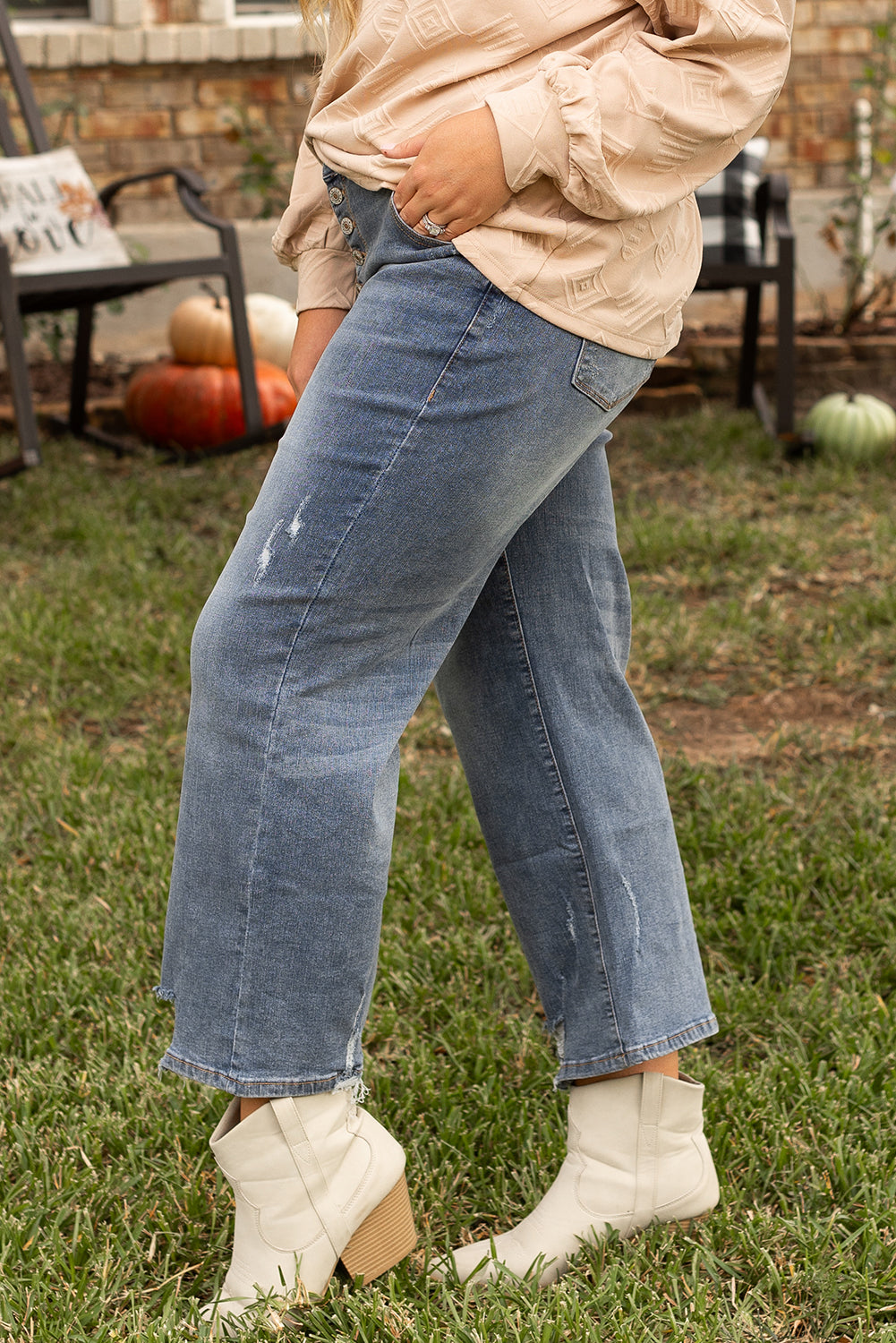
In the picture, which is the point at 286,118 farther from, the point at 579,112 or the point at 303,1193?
the point at 303,1193

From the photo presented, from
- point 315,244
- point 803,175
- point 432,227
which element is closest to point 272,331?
point 803,175

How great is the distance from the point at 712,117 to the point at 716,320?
498 cm

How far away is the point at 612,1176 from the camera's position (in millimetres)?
1243

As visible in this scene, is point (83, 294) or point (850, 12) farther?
point (850, 12)

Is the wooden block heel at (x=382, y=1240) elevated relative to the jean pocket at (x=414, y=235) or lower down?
lower down

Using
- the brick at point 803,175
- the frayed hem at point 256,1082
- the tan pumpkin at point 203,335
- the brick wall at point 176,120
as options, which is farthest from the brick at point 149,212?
the frayed hem at point 256,1082

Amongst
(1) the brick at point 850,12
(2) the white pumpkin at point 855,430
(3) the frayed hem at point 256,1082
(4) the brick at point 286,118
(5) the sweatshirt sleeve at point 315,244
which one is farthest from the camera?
(1) the brick at point 850,12

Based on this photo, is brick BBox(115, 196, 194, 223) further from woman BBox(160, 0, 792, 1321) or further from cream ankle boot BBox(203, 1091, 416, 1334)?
cream ankle boot BBox(203, 1091, 416, 1334)

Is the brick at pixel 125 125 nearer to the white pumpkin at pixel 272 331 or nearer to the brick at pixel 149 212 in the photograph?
the brick at pixel 149 212

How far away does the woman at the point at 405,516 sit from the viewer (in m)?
0.94

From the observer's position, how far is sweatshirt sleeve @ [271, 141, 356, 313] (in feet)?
3.78

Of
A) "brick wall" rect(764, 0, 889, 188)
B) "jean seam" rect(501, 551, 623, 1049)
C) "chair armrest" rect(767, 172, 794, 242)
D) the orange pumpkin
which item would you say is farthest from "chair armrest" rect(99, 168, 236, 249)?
"jean seam" rect(501, 551, 623, 1049)

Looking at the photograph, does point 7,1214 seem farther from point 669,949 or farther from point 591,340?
point 591,340

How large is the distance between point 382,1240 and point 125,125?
527cm
